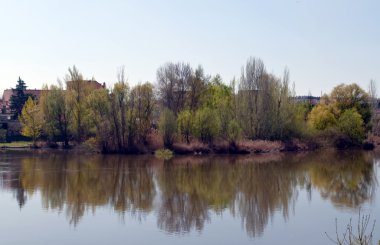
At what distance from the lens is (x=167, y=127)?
4050cm

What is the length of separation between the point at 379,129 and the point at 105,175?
1491 inches

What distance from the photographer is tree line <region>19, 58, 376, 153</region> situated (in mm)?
41531

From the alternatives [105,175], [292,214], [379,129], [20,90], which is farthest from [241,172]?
[20,90]

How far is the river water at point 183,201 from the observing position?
14125mm

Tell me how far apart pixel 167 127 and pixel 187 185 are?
17.6 metres

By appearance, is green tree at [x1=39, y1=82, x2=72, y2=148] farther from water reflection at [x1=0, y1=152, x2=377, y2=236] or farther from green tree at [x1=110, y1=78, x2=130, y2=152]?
water reflection at [x1=0, y1=152, x2=377, y2=236]

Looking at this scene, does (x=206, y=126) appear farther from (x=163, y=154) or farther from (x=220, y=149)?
(x=163, y=154)

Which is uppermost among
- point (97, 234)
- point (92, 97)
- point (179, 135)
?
point (92, 97)

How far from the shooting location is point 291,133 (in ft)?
148

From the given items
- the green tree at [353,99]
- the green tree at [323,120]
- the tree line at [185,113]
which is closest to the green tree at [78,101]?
the tree line at [185,113]

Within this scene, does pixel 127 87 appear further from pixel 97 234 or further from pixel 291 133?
pixel 97 234

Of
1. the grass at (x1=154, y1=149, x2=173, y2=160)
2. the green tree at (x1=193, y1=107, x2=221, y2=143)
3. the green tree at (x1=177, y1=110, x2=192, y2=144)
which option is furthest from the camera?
the green tree at (x1=177, y1=110, x2=192, y2=144)

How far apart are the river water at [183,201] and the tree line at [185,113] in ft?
27.2

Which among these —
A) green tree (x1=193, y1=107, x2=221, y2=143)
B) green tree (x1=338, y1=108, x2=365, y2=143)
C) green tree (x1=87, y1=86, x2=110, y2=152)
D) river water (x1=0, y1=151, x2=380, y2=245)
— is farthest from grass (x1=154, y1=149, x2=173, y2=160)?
green tree (x1=338, y1=108, x2=365, y2=143)
